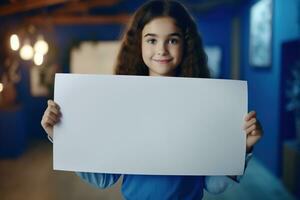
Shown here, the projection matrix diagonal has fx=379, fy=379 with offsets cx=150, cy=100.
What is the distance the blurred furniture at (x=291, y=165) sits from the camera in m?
1.97

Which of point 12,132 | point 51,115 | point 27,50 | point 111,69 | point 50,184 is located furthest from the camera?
point 12,132

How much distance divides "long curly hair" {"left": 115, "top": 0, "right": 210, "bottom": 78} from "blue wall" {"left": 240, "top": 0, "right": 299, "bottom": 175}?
1.37 metres

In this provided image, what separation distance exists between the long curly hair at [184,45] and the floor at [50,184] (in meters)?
1.07

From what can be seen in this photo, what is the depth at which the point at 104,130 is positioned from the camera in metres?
0.62

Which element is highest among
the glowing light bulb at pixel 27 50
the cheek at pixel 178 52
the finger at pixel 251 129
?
the glowing light bulb at pixel 27 50

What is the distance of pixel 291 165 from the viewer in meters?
2.02

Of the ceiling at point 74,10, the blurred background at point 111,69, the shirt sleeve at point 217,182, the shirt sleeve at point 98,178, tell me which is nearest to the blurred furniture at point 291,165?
the blurred background at point 111,69

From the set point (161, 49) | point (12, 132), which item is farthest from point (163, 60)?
point (12, 132)

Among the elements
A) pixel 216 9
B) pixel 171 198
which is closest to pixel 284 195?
pixel 216 9

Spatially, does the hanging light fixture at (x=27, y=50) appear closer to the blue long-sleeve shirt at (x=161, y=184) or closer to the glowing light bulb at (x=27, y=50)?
the glowing light bulb at (x=27, y=50)

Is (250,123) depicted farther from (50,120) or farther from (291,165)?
(291,165)

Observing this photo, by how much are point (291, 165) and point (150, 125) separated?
1623mm

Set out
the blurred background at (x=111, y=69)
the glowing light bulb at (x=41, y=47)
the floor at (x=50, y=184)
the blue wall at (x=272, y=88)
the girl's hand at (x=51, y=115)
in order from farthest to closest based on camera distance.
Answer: the glowing light bulb at (x=41, y=47) < the blue wall at (x=272, y=88) < the blurred background at (x=111, y=69) < the floor at (x=50, y=184) < the girl's hand at (x=51, y=115)

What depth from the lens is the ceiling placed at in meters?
2.26
